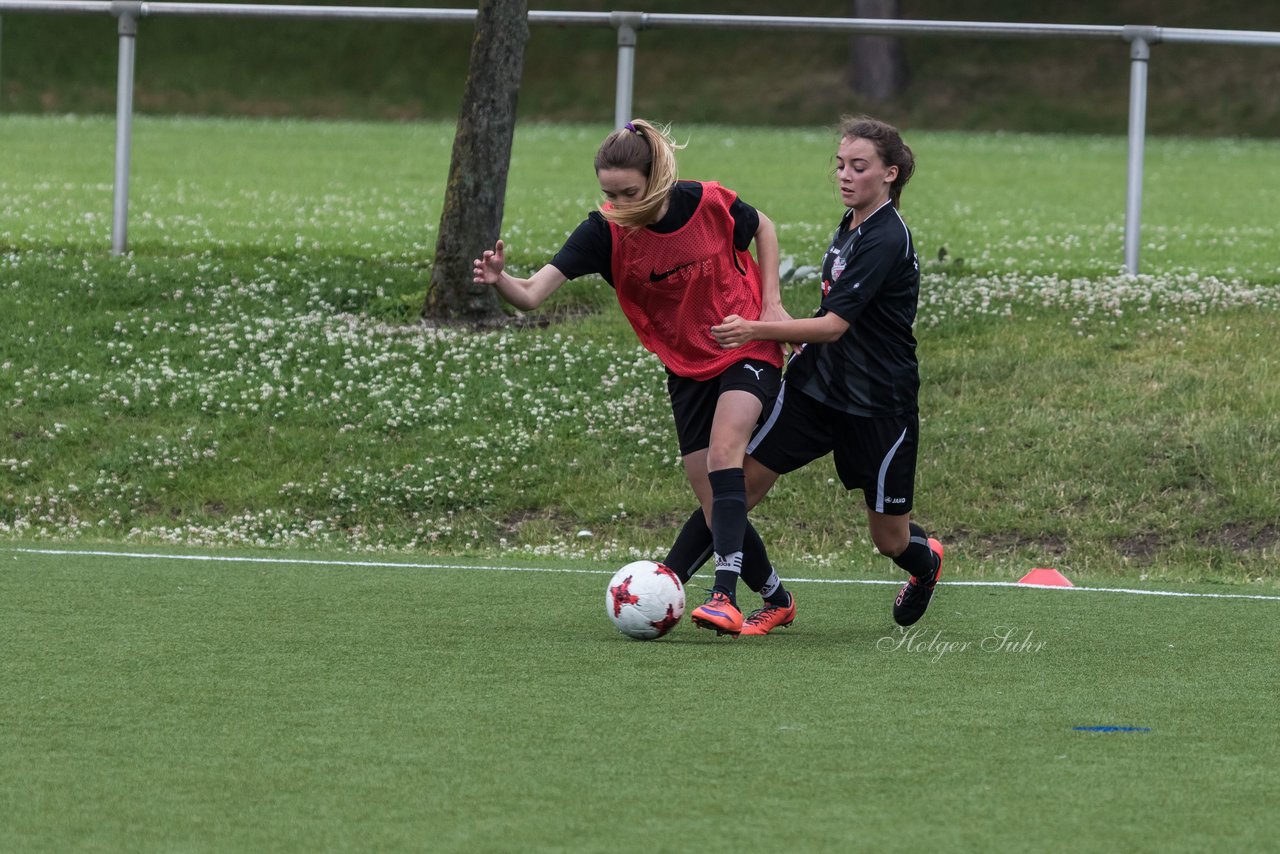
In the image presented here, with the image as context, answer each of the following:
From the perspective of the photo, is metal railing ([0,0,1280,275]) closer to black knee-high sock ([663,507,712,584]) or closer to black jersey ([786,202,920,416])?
black knee-high sock ([663,507,712,584])

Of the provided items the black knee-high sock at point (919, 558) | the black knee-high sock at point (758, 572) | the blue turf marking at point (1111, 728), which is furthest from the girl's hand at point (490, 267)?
the blue turf marking at point (1111, 728)

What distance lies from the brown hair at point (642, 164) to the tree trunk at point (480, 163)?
6.02 m

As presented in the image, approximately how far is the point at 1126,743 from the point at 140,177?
783 inches

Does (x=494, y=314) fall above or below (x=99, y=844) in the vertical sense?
above

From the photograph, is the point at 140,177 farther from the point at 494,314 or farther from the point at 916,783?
the point at 916,783

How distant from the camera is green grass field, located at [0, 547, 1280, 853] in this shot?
12.6ft

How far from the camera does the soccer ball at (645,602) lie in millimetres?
6082

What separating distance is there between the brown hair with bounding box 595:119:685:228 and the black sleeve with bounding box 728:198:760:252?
307 mm

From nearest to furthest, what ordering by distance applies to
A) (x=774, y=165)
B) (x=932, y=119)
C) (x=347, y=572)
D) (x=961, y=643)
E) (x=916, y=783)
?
(x=916, y=783) → (x=961, y=643) → (x=347, y=572) → (x=774, y=165) → (x=932, y=119)

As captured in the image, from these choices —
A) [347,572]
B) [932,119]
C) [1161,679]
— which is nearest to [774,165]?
[932,119]

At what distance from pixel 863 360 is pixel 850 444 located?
0.30m

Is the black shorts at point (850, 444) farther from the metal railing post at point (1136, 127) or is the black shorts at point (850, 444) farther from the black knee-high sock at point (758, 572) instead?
the metal railing post at point (1136, 127)

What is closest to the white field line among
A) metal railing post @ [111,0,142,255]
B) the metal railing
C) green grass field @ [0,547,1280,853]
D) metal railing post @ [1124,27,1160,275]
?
green grass field @ [0,547,1280,853]

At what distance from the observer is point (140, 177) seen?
2272cm
